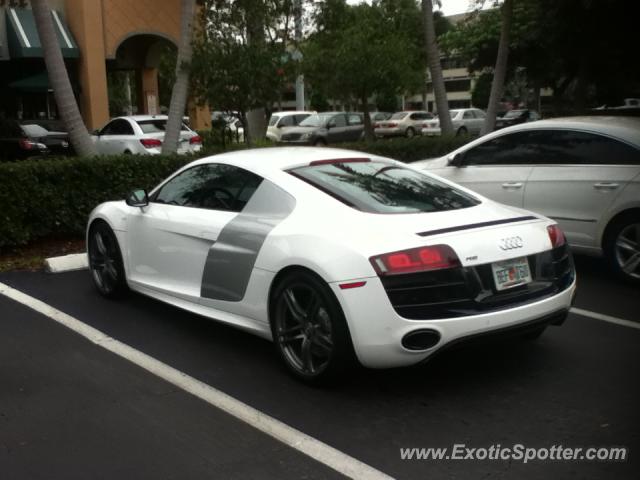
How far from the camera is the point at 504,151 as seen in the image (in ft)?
26.5

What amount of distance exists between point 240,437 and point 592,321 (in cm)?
324

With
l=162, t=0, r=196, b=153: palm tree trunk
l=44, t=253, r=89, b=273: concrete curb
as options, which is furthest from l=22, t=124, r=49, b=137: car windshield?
l=44, t=253, r=89, b=273: concrete curb

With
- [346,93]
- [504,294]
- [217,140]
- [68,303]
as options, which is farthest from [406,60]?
[504,294]

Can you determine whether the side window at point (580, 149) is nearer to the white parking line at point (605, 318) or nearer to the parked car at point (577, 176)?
the parked car at point (577, 176)

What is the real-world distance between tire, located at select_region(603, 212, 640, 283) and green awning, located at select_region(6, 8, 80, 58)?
19314mm

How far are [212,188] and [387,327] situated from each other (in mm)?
2143

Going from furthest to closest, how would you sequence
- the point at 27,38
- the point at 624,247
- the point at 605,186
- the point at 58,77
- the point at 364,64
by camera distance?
the point at 364,64, the point at 27,38, the point at 58,77, the point at 605,186, the point at 624,247

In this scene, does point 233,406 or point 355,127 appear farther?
point 355,127

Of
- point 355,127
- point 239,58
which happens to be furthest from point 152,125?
point 355,127

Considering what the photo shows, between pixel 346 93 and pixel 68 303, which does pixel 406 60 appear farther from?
pixel 68 303

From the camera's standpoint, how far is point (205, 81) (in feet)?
38.2

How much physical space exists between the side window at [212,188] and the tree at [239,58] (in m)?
5.64

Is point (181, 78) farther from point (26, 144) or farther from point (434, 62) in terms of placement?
point (26, 144)

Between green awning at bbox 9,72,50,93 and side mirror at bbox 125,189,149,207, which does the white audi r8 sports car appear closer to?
side mirror at bbox 125,189,149,207
